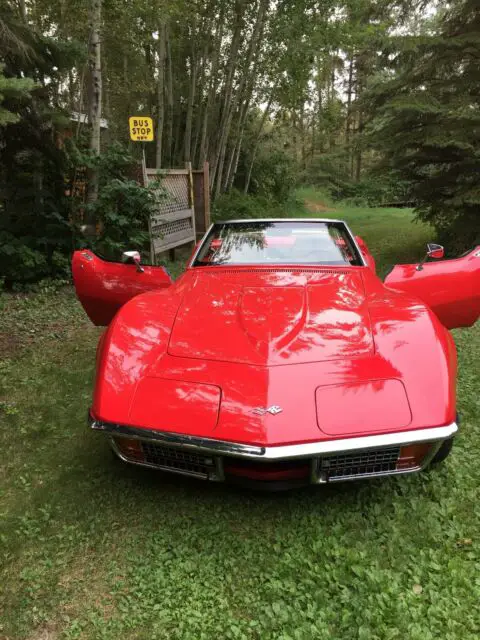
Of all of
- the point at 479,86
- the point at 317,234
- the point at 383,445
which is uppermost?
the point at 479,86

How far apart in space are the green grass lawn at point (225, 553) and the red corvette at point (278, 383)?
26cm

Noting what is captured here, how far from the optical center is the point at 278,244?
3.74 metres

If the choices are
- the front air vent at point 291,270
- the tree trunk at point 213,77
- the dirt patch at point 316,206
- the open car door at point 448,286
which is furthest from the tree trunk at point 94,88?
the dirt patch at point 316,206

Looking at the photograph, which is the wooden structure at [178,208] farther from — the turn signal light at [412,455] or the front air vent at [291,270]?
the turn signal light at [412,455]

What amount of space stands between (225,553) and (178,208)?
773cm

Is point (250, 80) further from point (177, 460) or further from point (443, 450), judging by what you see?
point (177, 460)

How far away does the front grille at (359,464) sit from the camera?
2.07 metres

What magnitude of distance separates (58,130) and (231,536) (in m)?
5.47

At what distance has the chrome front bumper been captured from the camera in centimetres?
196

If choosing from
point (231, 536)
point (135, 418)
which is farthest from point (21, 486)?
point (231, 536)

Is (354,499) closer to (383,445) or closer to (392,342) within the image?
(383,445)

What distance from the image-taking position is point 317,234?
3809mm

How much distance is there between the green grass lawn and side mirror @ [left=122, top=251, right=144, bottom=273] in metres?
1.43

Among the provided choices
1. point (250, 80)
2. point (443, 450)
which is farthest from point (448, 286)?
point (250, 80)
